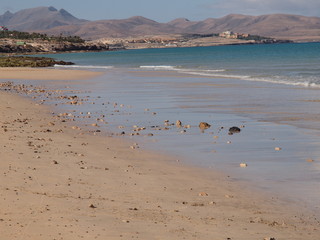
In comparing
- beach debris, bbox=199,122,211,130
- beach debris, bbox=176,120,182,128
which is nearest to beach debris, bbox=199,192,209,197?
beach debris, bbox=199,122,211,130

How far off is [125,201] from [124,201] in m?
0.01

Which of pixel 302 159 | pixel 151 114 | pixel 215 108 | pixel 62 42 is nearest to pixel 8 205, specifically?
pixel 302 159

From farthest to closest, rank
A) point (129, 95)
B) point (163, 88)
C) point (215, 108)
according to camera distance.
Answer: point (163, 88) → point (129, 95) → point (215, 108)

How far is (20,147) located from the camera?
12.1 m

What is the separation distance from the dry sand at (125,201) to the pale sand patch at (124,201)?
1 cm

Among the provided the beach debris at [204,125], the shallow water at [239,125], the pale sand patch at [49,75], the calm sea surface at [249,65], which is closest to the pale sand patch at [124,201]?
the shallow water at [239,125]

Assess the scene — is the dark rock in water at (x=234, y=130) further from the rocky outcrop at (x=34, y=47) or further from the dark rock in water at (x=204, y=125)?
the rocky outcrop at (x=34, y=47)

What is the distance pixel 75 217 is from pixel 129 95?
64.2ft

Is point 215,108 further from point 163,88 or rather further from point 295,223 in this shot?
point 295,223

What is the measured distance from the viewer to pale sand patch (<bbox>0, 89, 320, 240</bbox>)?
7133 mm

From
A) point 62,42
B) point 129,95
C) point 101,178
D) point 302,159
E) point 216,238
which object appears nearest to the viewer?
point 216,238

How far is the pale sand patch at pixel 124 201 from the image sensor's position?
7133mm

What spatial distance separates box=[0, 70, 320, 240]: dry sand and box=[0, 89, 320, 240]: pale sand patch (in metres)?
0.01

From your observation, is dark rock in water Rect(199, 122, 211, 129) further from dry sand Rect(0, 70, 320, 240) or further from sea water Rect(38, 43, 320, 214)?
dry sand Rect(0, 70, 320, 240)
